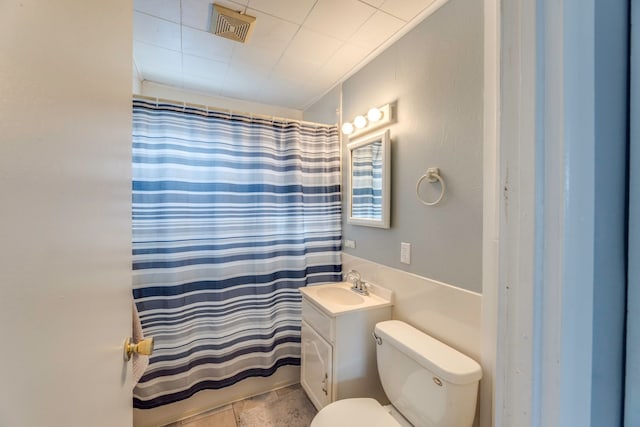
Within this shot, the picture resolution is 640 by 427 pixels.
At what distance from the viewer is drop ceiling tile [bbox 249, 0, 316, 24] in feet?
4.38

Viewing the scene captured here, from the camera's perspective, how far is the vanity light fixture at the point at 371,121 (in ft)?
5.40

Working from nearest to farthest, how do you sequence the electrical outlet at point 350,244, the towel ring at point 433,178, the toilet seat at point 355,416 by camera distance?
the toilet seat at point 355,416
the towel ring at point 433,178
the electrical outlet at point 350,244

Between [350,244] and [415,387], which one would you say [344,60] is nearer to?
[350,244]

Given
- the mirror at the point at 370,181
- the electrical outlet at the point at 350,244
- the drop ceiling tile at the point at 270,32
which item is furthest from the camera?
the electrical outlet at the point at 350,244

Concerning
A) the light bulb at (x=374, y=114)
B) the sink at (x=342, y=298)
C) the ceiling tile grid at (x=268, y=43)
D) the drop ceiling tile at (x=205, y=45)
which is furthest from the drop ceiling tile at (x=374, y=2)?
the sink at (x=342, y=298)

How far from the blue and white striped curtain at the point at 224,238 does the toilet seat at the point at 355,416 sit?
84 cm

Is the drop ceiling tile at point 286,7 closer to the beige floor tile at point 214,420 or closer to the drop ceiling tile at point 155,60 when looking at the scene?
the drop ceiling tile at point 155,60

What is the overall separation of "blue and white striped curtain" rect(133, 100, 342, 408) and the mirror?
0.77 feet

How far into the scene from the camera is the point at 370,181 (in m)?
1.85
